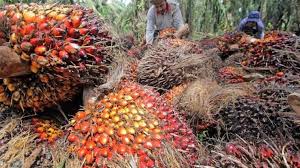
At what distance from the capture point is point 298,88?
5.57ft

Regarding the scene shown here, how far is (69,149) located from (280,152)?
29.6 inches

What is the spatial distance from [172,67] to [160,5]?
82.1 inches

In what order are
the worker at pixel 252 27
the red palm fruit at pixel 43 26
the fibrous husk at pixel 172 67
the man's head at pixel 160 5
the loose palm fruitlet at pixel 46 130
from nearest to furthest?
the red palm fruit at pixel 43 26
the loose palm fruitlet at pixel 46 130
the fibrous husk at pixel 172 67
the worker at pixel 252 27
the man's head at pixel 160 5

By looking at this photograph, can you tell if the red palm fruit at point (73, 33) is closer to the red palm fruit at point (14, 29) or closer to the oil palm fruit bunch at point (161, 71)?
the red palm fruit at point (14, 29)

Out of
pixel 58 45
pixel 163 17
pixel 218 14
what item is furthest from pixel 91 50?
pixel 218 14

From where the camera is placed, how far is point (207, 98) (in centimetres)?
185

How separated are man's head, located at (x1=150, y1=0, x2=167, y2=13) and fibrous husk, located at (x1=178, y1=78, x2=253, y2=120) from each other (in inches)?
89.8

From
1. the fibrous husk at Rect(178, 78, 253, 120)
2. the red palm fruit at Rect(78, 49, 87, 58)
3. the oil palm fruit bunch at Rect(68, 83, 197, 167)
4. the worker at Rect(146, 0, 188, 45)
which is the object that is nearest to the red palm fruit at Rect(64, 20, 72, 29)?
the red palm fruit at Rect(78, 49, 87, 58)

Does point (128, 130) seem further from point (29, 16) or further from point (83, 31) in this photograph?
point (29, 16)

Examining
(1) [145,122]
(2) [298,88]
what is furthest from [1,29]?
(2) [298,88]

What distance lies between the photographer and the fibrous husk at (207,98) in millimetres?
1798

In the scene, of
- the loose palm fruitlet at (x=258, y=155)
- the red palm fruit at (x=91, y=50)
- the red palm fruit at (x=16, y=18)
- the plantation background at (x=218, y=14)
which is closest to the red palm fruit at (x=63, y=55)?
the red palm fruit at (x=91, y=50)

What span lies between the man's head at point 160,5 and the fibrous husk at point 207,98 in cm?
228

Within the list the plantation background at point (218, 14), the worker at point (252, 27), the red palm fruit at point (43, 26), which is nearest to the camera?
the red palm fruit at point (43, 26)
